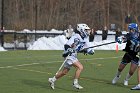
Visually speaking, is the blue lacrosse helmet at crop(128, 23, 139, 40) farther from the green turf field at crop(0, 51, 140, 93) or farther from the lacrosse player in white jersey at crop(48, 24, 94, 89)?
the green turf field at crop(0, 51, 140, 93)

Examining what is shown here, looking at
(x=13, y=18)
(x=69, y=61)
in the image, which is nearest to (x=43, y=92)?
(x=69, y=61)

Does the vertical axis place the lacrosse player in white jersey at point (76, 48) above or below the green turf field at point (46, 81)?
above

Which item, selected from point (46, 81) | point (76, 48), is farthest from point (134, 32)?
point (46, 81)

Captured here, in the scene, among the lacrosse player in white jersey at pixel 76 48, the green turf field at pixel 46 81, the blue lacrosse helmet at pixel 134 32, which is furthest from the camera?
the blue lacrosse helmet at pixel 134 32

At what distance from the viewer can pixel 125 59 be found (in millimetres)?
16062

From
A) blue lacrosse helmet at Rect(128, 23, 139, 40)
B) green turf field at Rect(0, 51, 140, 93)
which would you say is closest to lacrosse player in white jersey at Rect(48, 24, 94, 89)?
green turf field at Rect(0, 51, 140, 93)

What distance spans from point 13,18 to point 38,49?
2229 centimetres

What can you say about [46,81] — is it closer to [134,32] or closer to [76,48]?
[76,48]

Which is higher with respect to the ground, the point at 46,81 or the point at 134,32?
the point at 134,32

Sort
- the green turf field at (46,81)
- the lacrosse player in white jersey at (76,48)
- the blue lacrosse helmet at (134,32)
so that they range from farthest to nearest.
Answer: the blue lacrosse helmet at (134,32), the green turf field at (46,81), the lacrosse player in white jersey at (76,48)

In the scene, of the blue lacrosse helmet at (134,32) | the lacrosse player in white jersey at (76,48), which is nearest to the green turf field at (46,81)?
the lacrosse player in white jersey at (76,48)

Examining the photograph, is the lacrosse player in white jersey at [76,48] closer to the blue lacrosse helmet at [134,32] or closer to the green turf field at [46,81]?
the green turf field at [46,81]

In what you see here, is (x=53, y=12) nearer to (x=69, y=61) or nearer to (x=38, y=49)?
(x=38, y=49)

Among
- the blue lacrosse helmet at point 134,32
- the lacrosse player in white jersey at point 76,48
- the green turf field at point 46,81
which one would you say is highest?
the blue lacrosse helmet at point 134,32
